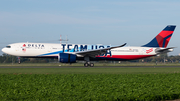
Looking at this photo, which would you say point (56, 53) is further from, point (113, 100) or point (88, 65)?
point (113, 100)

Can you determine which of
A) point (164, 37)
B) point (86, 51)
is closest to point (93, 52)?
point (86, 51)

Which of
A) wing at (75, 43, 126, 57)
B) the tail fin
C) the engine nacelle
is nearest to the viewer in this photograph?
the engine nacelle

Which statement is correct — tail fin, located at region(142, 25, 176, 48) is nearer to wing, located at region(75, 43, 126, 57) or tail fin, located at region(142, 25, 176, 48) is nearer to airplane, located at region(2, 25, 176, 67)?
airplane, located at region(2, 25, 176, 67)

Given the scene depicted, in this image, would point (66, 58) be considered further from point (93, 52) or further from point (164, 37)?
point (164, 37)

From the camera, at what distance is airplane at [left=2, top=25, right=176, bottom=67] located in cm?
3634

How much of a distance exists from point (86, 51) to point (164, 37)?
16.3 m

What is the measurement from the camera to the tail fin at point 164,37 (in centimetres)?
4262

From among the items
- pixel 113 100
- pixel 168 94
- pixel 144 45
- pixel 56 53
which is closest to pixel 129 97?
pixel 113 100

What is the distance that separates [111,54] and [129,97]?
30.3m

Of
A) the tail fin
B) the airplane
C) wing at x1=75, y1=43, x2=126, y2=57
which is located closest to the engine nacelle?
the airplane

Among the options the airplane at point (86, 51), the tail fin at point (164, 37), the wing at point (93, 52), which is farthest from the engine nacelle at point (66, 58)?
the tail fin at point (164, 37)

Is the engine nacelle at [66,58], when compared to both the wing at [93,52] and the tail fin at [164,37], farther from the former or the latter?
the tail fin at [164,37]

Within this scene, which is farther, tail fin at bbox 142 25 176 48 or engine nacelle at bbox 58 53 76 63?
tail fin at bbox 142 25 176 48

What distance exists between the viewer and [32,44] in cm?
3691
